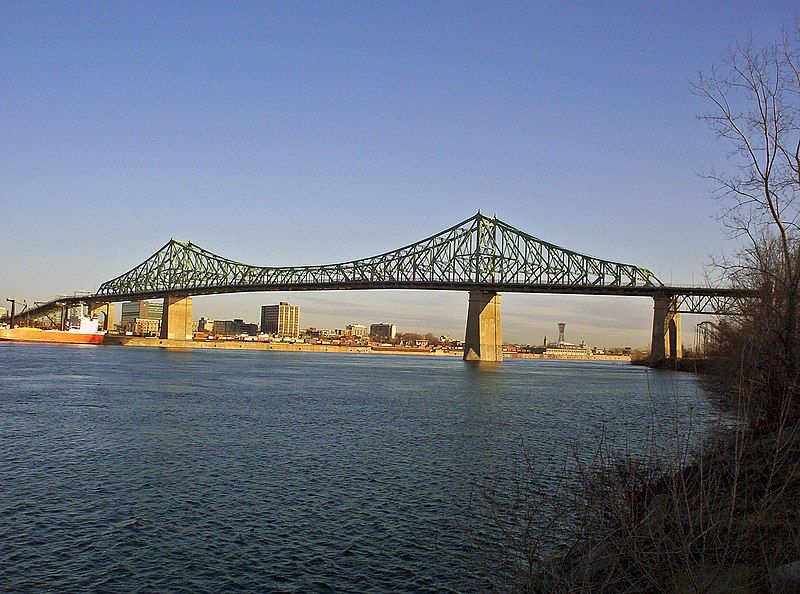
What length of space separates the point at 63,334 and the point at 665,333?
91.2 m

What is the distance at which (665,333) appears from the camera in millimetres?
77375

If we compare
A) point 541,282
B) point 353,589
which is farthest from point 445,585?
point 541,282

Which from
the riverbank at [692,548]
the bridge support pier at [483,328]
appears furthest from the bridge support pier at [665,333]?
the riverbank at [692,548]

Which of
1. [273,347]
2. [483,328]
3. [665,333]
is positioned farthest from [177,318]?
[665,333]

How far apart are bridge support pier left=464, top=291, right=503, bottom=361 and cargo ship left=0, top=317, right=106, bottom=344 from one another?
6851 cm

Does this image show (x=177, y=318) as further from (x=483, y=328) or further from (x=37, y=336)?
(x=483, y=328)

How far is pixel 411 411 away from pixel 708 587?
21.8 metres

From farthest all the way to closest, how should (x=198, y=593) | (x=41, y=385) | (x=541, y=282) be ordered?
(x=541, y=282) → (x=41, y=385) → (x=198, y=593)

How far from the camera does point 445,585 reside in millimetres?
8750

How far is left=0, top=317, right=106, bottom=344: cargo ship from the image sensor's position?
373ft

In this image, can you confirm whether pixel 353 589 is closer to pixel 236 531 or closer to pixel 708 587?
pixel 236 531

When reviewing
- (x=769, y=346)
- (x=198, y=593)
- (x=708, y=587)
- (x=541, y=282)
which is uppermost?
(x=541, y=282)

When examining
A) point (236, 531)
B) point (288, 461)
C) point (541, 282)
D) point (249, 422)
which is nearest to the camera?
point (236, 531)

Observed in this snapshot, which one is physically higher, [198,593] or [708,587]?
[708,587]
